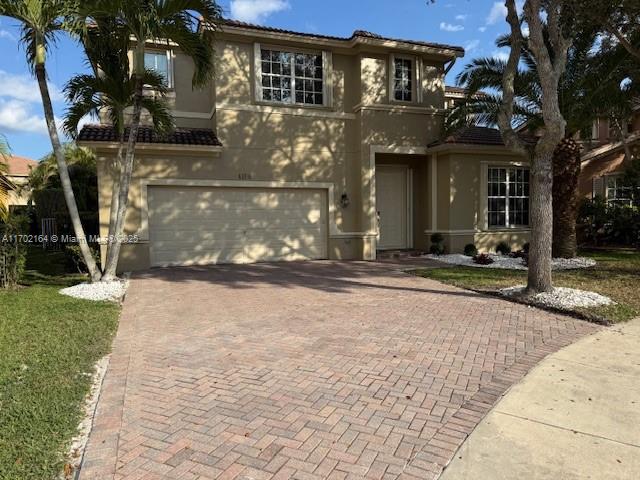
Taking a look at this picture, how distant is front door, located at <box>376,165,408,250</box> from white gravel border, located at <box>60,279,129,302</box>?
9.50 m

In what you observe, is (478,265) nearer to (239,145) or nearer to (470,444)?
(239,145)

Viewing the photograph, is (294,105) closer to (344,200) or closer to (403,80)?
(344,200)

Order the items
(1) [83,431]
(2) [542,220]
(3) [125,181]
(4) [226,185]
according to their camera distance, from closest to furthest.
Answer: (1) [83,431]
(2) [542,220]
(3) [125,181]
(4) [226,185]

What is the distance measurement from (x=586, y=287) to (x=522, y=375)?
578cm

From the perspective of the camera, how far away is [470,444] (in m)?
3.51

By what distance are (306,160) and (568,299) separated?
9.18 meters

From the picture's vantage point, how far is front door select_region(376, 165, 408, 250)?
1673 cm

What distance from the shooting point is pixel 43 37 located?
9.03 m

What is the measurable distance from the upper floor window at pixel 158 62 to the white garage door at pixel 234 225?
4.15 metres

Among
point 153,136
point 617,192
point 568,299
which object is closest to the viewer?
point 568,299

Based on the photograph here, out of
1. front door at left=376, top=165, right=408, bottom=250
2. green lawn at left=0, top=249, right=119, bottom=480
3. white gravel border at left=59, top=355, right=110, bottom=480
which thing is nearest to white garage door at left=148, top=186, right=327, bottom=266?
front door at left=376, top=165, right=408, bottom=250

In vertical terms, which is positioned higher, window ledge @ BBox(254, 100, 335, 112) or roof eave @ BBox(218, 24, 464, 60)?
roof eave @ BBox(218, 24, 464, 60)

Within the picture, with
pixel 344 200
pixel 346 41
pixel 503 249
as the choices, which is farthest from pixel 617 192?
pixel 346 41

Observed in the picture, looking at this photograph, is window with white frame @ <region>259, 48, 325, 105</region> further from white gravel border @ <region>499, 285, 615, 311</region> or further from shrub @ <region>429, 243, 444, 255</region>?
white gravel border @ <region>499, 285, 615, 311</region>
